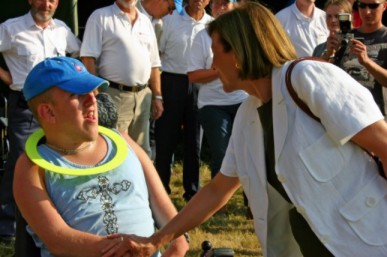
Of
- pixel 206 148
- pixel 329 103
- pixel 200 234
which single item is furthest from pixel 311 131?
pixel 206 148

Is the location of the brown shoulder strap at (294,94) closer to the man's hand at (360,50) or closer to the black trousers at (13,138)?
the man's hand at (360,50)

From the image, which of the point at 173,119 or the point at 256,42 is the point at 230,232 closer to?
the point at 173,119

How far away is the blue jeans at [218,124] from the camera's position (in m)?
6.61

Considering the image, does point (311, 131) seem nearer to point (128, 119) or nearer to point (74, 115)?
point (74, 115)

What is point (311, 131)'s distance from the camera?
2.68 metres

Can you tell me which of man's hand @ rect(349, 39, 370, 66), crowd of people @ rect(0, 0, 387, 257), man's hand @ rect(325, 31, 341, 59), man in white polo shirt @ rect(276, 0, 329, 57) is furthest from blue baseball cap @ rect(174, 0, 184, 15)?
crowd of people @ rect(0, 0, 387, 257)

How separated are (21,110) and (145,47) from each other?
1166 mm

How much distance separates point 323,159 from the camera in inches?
105

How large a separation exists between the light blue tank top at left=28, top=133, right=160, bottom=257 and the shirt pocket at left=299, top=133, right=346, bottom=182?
2.65 ft

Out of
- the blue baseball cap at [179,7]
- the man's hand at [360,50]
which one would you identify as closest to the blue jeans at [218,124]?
the blue baseball cap at [179,7]

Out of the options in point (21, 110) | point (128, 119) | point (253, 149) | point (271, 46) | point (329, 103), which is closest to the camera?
point (329, 103)

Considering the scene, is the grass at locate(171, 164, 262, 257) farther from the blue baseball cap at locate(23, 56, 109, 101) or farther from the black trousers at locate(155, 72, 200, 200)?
the blue baseball cap at locate(23, 56, 109, 101)

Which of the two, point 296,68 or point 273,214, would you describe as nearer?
point 296,68

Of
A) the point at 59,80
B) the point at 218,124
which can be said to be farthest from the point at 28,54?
the point at 59,80
